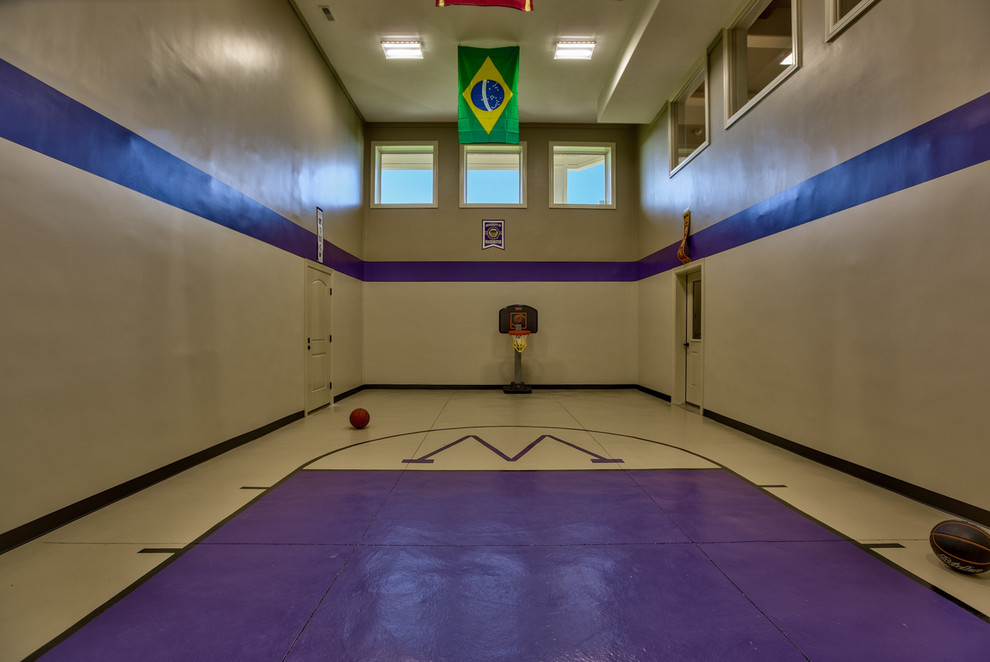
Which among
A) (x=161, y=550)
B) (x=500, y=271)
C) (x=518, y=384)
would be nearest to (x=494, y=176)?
(x=500, y=271)

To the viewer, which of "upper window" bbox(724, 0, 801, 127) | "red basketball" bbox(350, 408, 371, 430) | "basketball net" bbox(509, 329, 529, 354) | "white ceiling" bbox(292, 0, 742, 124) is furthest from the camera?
"basketball net" bbox(509, 329, 529, 354)

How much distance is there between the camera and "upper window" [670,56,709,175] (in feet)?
18.9

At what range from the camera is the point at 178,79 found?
330 cm

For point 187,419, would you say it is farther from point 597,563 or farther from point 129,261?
point 597,563

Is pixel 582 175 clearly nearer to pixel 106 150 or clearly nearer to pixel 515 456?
pixel 515 456

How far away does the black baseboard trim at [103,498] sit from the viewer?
219 cm

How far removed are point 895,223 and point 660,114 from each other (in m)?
5.13

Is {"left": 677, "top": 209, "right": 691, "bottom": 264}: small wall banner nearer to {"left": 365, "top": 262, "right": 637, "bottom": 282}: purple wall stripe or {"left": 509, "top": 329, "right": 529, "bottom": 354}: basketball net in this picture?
{"left": 365, "top": 262, "right": 637, "bottom": 282}: purple wall stripe

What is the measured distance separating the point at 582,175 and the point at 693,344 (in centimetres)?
421

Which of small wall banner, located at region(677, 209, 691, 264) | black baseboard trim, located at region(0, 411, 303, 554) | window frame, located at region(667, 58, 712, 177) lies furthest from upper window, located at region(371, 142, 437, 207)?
black baseboard trim, located at region(0, 411, 303, 554)

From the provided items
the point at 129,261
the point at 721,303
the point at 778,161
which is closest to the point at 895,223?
the point at 778,161

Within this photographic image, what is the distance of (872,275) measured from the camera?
3.12 metres

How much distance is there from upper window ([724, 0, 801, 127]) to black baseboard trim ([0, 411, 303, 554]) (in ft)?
20.2

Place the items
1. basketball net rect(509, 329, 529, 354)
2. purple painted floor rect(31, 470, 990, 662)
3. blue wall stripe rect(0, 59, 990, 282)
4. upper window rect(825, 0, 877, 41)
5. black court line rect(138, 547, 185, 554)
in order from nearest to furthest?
purple painted floor rect(31, 470, 990, 662) < black court line rect(138, 547, 185, 554) < blue wall stripe rect(0, 59, 990, 282) < upper window rect(825, 0, 877, 41) < basketball net rect(509, 329, 529, 354)
